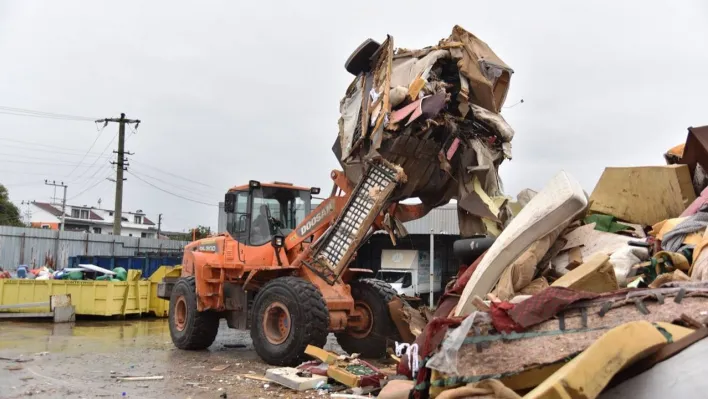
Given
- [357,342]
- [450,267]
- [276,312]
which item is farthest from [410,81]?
[450,267]

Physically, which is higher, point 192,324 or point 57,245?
point 57,245

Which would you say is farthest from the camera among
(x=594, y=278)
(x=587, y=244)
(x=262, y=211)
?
(x=262, y=211)

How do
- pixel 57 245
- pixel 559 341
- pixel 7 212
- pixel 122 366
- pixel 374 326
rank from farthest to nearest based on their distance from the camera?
pixel 7 212, pixel 57 245, pixel 374 326, pixel 122 366, pixel 559 341

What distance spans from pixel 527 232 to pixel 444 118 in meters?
3.17

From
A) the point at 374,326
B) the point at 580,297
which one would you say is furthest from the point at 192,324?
the point at 580,297

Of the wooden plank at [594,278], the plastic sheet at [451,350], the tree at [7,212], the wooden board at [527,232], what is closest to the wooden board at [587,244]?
the wooden board at [527,232]

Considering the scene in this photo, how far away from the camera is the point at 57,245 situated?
83.1ft

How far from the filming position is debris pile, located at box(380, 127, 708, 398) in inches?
98.3

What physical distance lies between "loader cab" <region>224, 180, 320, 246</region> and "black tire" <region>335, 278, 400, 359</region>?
156 centimetres

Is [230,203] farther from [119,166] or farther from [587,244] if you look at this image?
[119,166]

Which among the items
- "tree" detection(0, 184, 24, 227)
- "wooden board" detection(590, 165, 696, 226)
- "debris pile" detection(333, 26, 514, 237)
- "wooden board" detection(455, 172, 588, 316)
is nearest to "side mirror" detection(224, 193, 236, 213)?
"debris pile" detection(333, 26, 514, 237)

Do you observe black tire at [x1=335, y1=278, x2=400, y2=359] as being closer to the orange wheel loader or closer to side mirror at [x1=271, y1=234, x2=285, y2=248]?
the orange wheel loader

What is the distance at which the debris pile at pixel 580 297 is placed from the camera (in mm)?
2498

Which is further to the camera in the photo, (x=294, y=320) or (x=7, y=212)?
(x=7, y=212)
